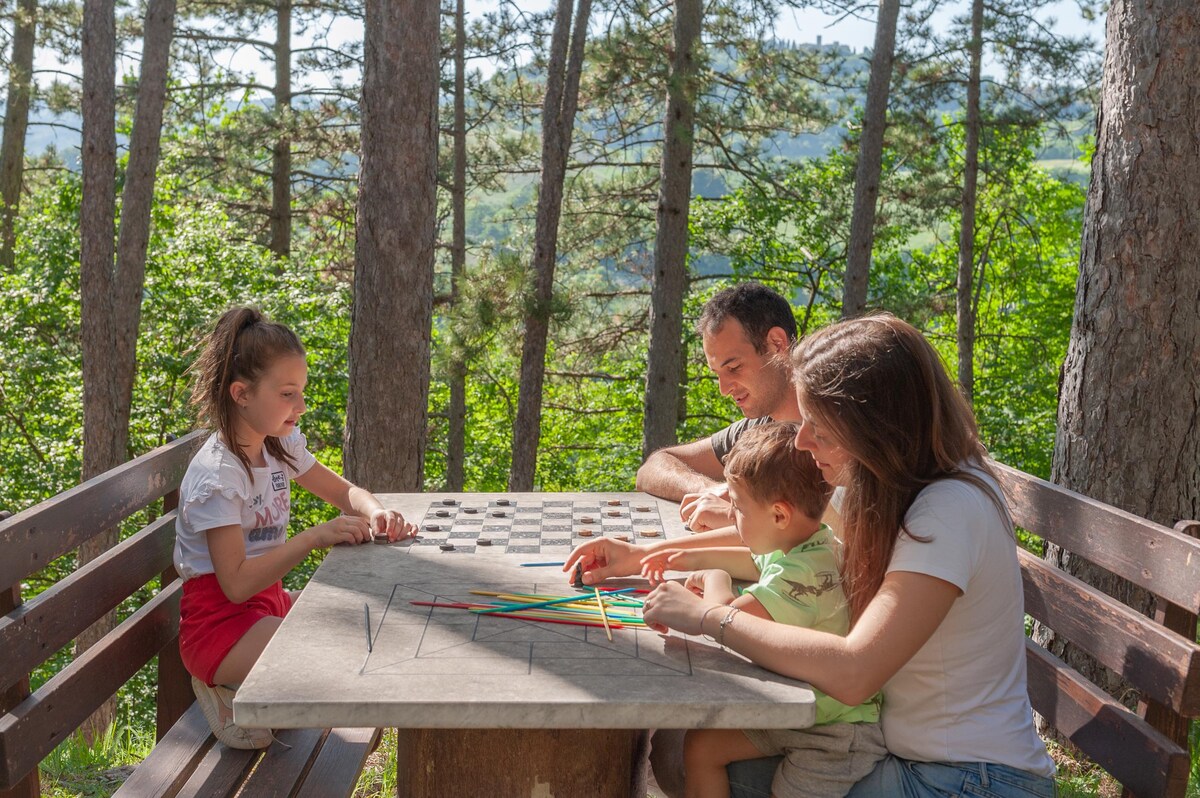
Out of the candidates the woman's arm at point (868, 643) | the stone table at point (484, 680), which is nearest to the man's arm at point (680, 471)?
the stone table at point (484, 680)

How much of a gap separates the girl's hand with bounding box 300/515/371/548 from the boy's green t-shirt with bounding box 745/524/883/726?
1190 millimetres

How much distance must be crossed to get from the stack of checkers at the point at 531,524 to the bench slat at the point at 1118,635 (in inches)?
41.4

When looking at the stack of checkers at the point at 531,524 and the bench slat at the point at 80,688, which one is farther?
the stack of checkers at the point at 531,524

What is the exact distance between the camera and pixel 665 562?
2.73 meters

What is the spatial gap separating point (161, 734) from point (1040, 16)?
1569 cm

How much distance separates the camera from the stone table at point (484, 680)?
1.82 metres

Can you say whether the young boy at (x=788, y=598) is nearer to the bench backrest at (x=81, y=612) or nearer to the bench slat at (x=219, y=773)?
the bench slat at (x=219, y=773)

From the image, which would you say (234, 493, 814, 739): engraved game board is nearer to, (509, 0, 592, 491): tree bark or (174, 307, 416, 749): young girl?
(174, 307, 416, 749): young girl

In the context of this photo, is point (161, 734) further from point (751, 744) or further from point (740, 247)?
point (740, 247)

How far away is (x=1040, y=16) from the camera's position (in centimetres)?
1557

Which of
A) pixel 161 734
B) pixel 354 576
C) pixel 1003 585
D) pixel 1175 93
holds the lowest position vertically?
pixel 161 734

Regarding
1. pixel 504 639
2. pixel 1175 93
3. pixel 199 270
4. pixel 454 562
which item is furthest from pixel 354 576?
pixel 199 270

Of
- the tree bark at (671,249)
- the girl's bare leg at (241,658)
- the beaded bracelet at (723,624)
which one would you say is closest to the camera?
the beaded bracelet at (723,624)

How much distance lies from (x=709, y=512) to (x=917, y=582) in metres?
1.12
